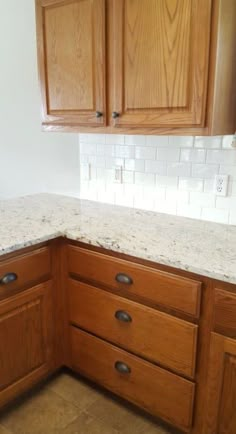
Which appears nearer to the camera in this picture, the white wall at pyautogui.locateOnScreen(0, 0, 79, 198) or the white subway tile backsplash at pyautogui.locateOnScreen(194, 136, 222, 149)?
the white subway tile backsplash at pyautogui.locateOnScreen(194, 136, 222, 149)

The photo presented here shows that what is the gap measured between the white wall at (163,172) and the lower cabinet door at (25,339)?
0.76m

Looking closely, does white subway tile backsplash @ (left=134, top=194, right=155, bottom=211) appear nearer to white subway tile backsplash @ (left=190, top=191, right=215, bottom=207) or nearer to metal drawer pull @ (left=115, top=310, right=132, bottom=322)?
white subway tile backsplash @ (left=190, top=191, right=215, bottom=207)

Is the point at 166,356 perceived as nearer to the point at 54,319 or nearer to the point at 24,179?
the point at 54,319

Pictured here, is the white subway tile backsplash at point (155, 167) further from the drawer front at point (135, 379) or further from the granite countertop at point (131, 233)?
the drawer front at point (135, 379)

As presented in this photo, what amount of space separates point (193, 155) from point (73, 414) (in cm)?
143

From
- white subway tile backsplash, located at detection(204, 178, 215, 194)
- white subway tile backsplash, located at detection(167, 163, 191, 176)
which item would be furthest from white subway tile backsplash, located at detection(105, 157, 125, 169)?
white subway tile backsplash, located at detection(204, 178, 215, 194)

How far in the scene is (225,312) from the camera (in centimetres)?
128

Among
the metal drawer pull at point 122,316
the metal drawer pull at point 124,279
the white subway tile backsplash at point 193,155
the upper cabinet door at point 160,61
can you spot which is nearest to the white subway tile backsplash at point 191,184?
the white subway tile backsplash at point 193,155

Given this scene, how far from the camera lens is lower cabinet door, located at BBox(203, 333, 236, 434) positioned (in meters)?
1.31

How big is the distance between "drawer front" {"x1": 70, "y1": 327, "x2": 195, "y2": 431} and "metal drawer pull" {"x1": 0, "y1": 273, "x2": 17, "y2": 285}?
47cm

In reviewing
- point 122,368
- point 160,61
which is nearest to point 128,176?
point 160,61

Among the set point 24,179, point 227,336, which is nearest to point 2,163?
point 24,179

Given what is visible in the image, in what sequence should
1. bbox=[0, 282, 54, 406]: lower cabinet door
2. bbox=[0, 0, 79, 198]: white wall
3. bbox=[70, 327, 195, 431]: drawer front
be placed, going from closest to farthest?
bbox=[70, 327, 195, 431]: drawer front → bbox=[0, 282, 54, 406]: lower cabinet door → bbox=[0, 0, 79, 198]: white wall

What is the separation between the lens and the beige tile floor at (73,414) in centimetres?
165
